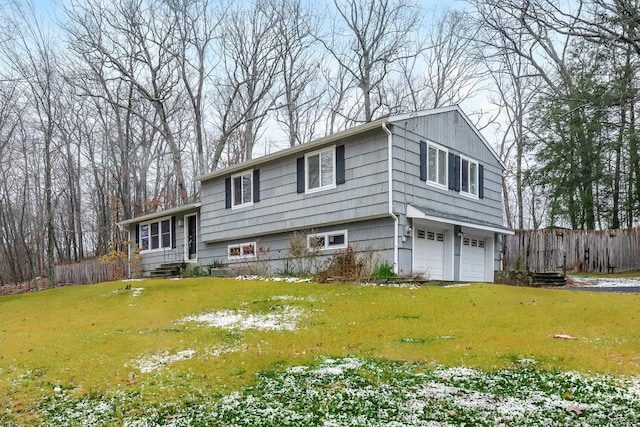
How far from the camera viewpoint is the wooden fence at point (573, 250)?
57.9ft

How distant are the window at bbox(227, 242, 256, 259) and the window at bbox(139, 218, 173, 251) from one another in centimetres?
453

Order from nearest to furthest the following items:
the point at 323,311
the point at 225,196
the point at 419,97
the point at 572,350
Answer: the point at 572,350 < the point at 323,311 < the point at 225,196 < the point at 419,97

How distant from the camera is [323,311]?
7816mm

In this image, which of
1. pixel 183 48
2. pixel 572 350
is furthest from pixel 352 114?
pixel 572 350

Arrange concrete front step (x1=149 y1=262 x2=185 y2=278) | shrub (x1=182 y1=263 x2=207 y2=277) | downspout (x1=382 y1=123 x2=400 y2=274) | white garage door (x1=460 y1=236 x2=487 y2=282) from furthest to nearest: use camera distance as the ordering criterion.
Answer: concrete front step (x1=149 y1=262 x2=185 y2=278)
shrub (x1=182 y1=263 x2=207 y2=277)
white garage door (x1=460 y1=236 x2=487 y2=282)
downspout (x1=382 y1=123 x2=400 y2=274)

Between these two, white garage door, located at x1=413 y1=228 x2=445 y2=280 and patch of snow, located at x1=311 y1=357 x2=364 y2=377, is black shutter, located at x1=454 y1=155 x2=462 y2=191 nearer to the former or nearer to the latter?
white garage door, located at x1=413 y1=228 x2=445 y2=280

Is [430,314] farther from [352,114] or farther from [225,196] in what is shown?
[352,114]

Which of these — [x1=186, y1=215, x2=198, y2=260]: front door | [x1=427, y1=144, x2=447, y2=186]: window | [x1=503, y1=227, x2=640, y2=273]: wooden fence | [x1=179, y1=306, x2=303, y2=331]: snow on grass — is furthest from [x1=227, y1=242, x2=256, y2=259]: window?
[x1=503, y1=227, x2=640, y2=273]: wooden fence

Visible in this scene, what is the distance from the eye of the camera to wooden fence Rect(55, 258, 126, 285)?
76.1ft

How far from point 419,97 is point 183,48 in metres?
12.9

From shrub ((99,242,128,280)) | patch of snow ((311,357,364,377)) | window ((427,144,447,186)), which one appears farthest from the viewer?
shrub ((99,242,128,280))

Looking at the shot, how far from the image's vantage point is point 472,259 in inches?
583

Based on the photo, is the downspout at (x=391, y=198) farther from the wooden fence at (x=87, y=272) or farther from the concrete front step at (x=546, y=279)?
the wooden fence at (x=87, y=272)

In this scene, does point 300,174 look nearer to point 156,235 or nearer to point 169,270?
point 169,270
